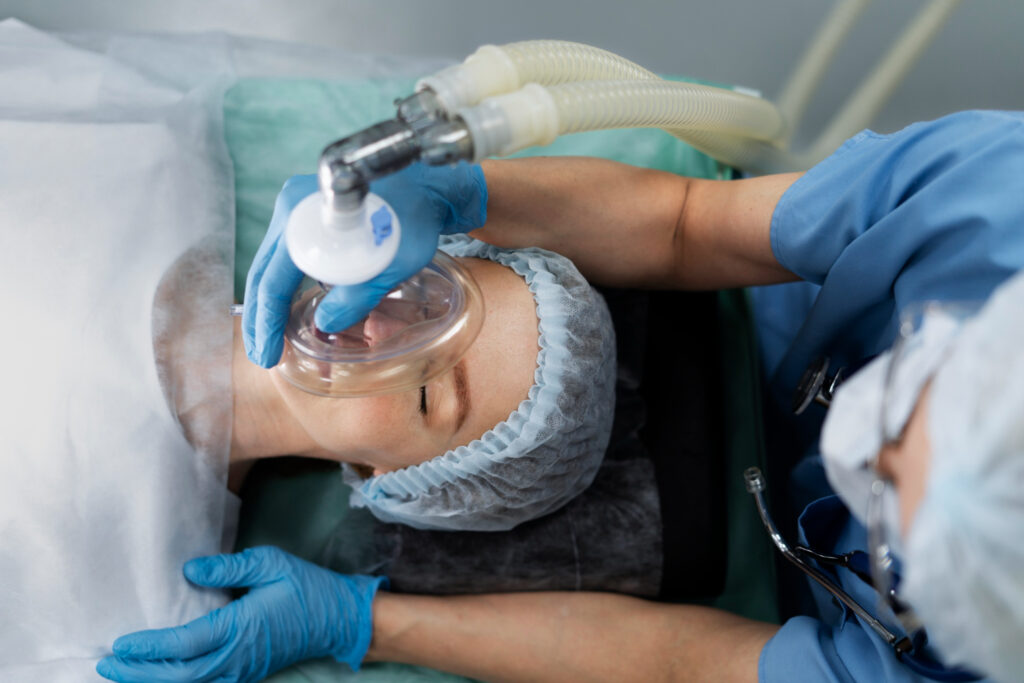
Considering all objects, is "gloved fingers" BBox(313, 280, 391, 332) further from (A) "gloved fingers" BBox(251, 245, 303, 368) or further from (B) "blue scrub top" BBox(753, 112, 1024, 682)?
(B) "blue scrub top" BBox(753, 112, 1024, 682)

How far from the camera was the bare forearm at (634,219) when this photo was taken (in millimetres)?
1108

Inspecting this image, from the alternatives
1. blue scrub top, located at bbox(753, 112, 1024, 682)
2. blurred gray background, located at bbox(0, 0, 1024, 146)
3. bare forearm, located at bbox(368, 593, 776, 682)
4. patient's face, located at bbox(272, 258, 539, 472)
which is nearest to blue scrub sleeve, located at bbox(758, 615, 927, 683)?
blue scrub top, located at bbox(753, 112, 1024, 682)

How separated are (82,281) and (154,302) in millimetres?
96

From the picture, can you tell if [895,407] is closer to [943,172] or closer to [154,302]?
[943,172]

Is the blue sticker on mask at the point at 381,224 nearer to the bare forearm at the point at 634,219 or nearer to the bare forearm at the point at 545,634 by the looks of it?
the bare forearm at the point at 634,219

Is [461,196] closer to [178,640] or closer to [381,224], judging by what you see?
[381,224]

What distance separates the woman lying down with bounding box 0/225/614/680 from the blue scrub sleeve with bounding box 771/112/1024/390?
316mm

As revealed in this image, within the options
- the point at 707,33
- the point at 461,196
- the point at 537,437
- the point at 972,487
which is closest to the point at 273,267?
the point at 461,196

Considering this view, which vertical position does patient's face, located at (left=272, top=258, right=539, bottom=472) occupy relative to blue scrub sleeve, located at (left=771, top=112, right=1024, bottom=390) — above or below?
below

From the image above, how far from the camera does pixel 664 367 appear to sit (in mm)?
1355

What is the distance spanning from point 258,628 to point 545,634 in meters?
0.45

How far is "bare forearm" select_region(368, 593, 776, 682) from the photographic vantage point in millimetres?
1168

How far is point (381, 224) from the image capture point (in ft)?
2.25

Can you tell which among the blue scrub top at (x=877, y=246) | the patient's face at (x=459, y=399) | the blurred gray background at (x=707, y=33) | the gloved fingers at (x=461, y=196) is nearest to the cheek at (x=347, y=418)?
the patient's face at (x=459, y=399)
